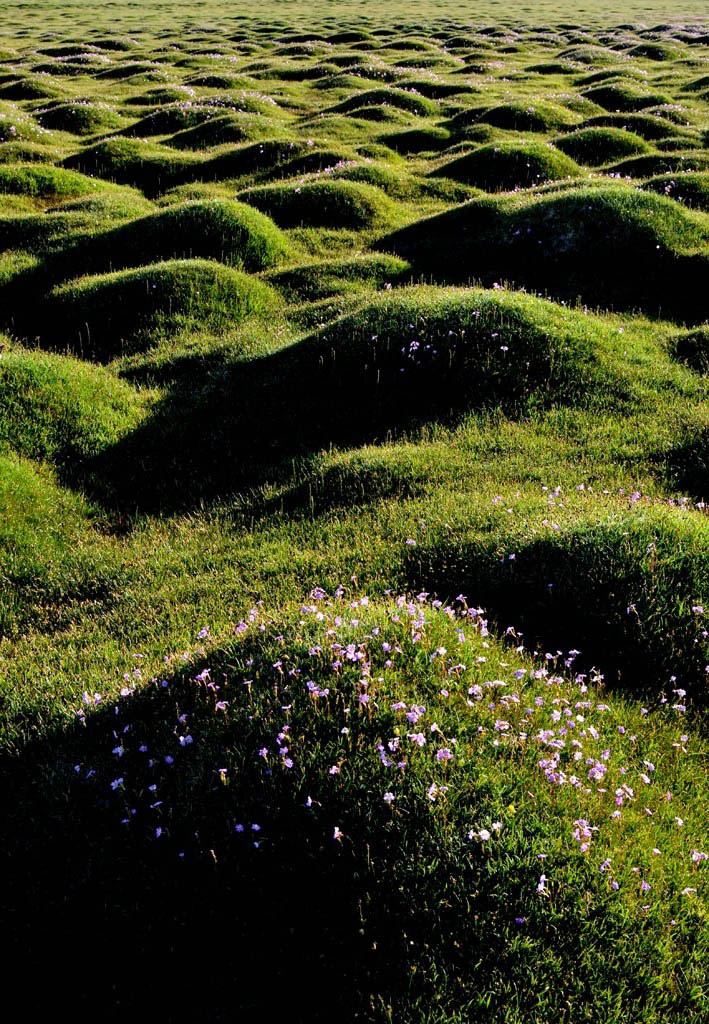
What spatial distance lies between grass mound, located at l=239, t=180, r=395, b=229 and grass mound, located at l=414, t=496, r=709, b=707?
18.6 metres

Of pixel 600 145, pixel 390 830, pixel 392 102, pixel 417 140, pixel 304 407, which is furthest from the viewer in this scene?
pixel 392 102

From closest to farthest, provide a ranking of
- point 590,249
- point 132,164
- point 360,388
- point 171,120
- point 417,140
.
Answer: point 360,388
point 590,249
point 132,164
point 417,140
point 171,120

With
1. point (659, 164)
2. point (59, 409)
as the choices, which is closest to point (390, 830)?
point (59, 409)

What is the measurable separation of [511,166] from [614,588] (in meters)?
25.3

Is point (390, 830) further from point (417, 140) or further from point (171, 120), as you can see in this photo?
point (171, 120)

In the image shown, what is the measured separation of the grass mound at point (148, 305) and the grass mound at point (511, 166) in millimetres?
13321

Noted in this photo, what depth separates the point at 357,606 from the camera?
275 inches

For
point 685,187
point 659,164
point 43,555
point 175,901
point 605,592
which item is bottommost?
point 43,555

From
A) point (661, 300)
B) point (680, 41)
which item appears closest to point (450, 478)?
point (661, 300)

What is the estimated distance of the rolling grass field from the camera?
468 cm

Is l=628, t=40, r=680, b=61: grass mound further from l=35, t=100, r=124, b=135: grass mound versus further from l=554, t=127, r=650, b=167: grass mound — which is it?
l=35, t=100, r=124, b=135: grass mound

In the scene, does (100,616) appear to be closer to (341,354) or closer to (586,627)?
(586,627)

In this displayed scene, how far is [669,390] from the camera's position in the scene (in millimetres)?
13422

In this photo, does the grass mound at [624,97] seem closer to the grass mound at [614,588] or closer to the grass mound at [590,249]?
the grass mound at [590,249]
